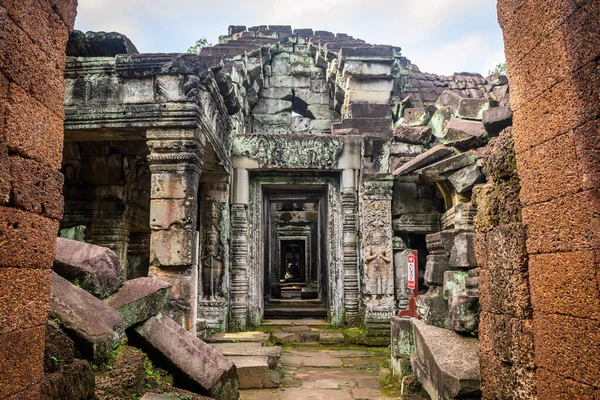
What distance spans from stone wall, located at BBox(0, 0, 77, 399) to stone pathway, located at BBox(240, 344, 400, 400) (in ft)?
10.5

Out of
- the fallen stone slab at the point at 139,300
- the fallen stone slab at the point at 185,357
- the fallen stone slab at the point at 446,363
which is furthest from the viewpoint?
the fallen stone slab at the point at 185,357

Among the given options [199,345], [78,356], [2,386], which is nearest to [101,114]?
[199,345]

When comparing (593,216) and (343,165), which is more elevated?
(343,165)

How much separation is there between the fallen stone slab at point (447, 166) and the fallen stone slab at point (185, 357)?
4.44 m

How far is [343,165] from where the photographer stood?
8.84 metres

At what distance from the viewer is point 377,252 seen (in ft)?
27.1

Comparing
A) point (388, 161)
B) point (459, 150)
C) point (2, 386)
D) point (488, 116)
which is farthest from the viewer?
point (388, 161)

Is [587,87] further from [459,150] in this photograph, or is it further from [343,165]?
[343,165]

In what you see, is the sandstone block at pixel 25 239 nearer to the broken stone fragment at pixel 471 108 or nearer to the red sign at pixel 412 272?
the red sign at pixel 412 272

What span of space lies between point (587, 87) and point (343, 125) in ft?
23.4

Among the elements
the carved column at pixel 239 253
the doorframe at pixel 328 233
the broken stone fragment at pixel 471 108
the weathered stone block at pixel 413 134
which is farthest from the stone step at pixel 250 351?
the broken stone fragment at pixel 471 108

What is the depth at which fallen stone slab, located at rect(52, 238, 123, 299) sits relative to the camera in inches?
139

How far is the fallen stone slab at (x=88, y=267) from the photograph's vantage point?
353 cm

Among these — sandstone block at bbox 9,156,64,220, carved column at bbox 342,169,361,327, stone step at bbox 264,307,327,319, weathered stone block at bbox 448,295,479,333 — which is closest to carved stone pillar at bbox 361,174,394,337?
carved column at bbox 342,169,361,327
